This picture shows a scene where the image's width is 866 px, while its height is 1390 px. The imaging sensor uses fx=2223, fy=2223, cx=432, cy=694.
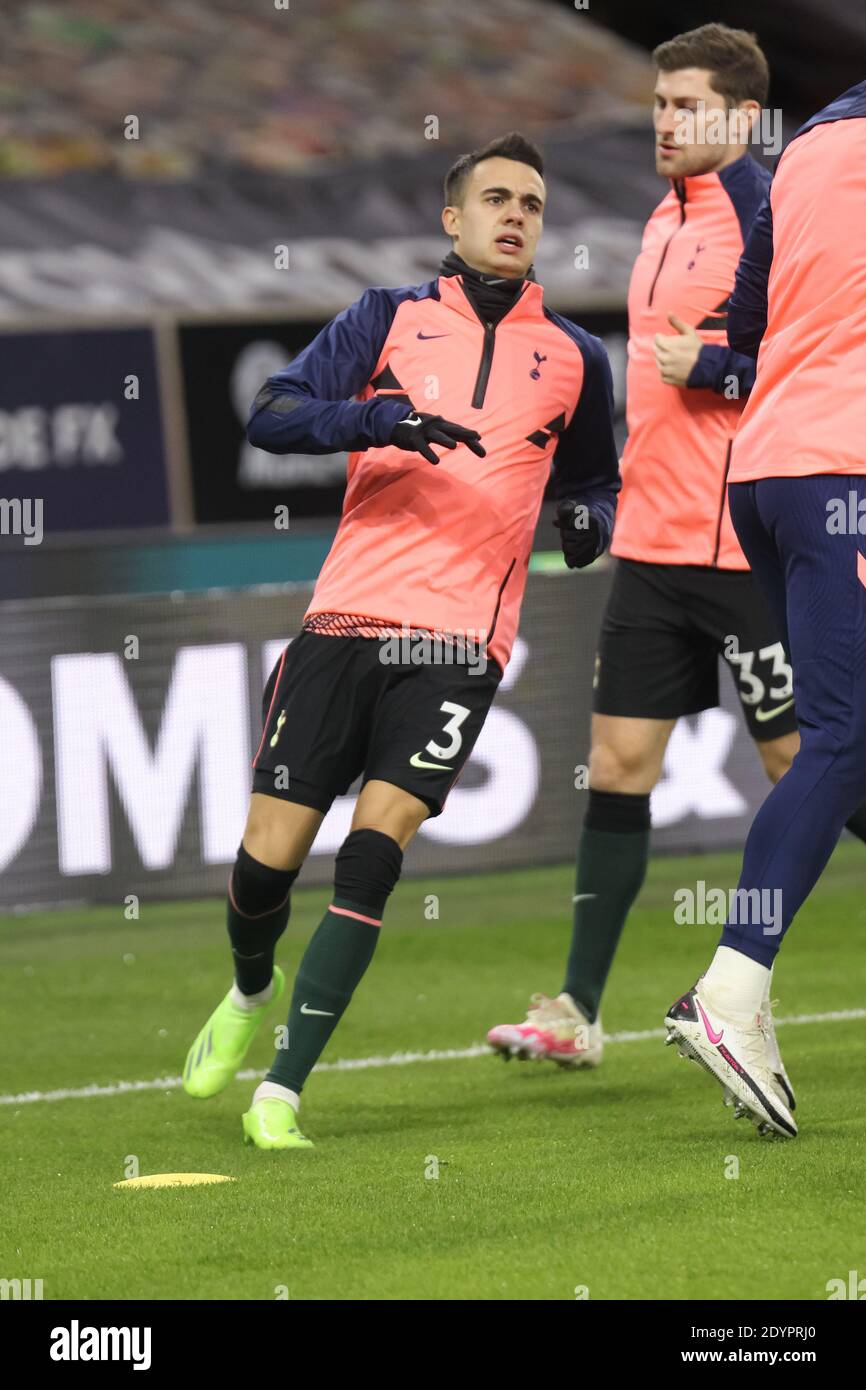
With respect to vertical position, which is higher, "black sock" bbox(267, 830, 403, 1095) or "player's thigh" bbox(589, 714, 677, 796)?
"player's thigh" bbox(589, 714, 677, 796)

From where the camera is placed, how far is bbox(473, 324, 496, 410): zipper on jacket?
173 inches

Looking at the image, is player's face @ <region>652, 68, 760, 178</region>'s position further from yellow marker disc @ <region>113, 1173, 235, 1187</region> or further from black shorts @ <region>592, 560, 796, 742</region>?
yellow marker disc @ <region>113, 1173, 235, 1187</region>

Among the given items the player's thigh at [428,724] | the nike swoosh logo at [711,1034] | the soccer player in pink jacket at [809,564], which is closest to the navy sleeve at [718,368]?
the player's thigh at [428,724]

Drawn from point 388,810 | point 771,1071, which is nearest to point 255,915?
point 388,810

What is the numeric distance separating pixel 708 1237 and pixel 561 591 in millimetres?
4639

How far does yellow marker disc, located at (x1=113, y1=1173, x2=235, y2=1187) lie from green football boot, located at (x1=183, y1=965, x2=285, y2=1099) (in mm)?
515

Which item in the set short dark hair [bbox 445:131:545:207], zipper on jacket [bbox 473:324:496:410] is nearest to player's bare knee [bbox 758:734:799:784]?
zipper on jacket [bbox 473:324:496:410]

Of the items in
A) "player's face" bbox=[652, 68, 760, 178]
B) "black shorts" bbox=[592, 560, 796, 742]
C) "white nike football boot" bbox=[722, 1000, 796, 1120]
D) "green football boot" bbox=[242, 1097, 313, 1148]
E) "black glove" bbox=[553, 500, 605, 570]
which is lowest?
"green football boot" bbox=[242, 1097, 313, 1148]

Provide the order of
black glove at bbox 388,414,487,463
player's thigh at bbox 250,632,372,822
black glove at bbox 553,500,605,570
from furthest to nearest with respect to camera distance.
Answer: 1. black glove at bbox 553,500,605,570
2. player's thigh at bbox 250,632,372,822
3. black glove at bbox 388,414,487,463

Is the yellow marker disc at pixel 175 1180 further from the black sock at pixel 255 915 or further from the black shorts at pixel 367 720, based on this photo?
the black shorts at pixel 367 720

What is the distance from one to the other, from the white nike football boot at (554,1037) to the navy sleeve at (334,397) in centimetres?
145

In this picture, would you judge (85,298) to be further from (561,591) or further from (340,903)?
(340,903)

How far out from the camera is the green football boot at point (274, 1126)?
4.10m
